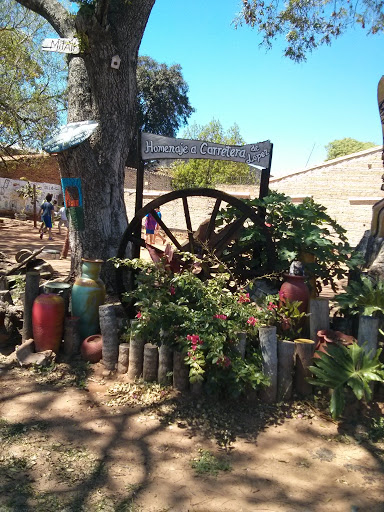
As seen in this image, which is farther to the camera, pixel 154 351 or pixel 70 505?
pixel 154 351

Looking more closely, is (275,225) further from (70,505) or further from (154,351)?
(70,505)

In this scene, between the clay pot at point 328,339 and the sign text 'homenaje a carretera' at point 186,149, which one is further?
the sign text 'homenaje a carretera' at point 186,149

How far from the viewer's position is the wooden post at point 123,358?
381 centimetres

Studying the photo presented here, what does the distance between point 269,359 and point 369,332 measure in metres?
0.79

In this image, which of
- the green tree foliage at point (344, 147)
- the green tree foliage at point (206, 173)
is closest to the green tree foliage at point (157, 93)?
the green tree foliage at point (206, 173)

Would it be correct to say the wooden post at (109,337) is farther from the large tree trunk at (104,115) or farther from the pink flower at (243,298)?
the large tree trunk at (104,115)

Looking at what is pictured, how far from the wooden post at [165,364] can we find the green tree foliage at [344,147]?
151ft

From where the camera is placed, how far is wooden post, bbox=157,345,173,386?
356 cm

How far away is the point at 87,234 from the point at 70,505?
3500 millimetres

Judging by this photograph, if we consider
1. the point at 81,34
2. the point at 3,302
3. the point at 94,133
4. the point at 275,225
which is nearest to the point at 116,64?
the point at 81,34

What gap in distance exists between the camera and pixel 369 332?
132 inches

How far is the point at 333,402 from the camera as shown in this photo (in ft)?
9.85

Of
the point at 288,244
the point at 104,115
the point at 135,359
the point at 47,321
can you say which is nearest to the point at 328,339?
the point at 288,244

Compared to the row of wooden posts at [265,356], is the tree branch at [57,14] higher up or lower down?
higher up
